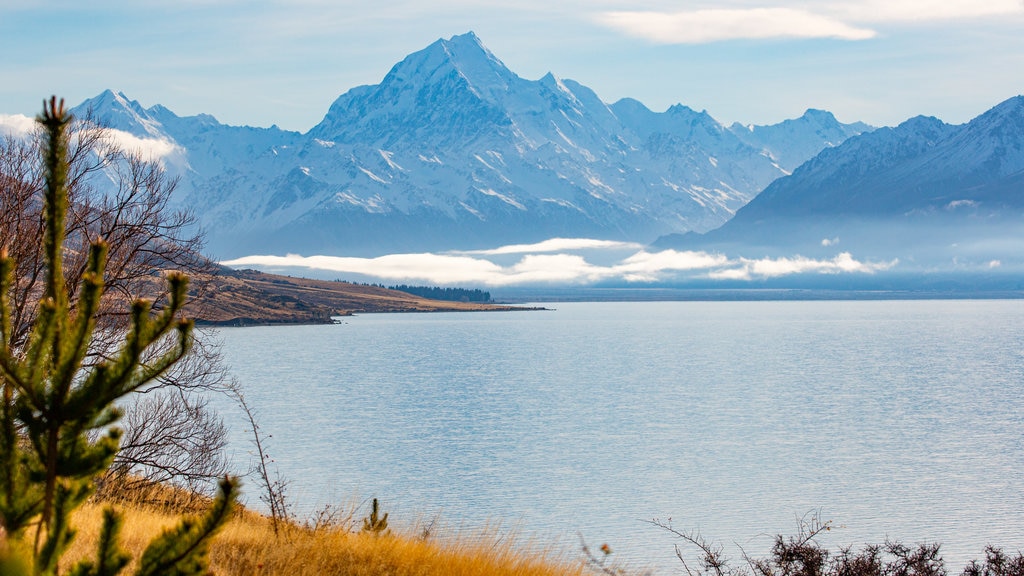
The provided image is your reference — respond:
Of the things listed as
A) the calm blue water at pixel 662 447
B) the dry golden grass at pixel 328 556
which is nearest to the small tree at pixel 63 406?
the dry golden grass at pixel 328 556

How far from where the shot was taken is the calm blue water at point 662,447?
45.3 metres

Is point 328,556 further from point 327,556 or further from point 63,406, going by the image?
point 63,406

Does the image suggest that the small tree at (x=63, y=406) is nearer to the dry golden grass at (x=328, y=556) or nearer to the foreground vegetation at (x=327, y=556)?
the foreground vegetation at (x=327, y=556)

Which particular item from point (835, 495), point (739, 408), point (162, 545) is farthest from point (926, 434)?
point (162, 545)

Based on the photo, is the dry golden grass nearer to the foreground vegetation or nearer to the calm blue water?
the foreground vegetation

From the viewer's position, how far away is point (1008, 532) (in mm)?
42719

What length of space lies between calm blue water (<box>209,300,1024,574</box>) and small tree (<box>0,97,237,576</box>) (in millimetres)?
17627

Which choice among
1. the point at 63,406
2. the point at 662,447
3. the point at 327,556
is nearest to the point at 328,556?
the point at 327,556

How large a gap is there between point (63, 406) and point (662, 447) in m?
64.3

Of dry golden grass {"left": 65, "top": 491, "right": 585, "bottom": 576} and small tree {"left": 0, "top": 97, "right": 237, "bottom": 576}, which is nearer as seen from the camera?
small tree {"left": 0, "top": 97, "right": 237, "bottom": 576}

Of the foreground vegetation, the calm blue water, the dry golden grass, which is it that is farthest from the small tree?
the calm blue water

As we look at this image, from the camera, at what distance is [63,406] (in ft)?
17.6

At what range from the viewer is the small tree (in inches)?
210

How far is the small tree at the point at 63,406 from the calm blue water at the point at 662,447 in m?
17.6
